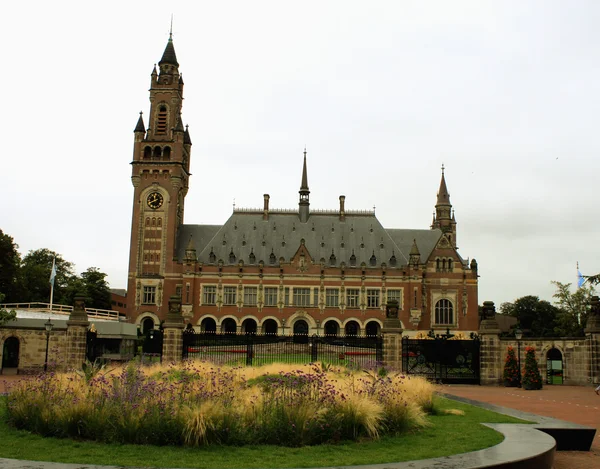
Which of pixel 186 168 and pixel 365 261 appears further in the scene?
pixel 186 168

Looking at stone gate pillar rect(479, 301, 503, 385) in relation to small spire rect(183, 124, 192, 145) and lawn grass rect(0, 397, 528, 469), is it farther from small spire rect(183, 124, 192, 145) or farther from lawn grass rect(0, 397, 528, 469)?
small spire rect(183, 124, 192, 145)

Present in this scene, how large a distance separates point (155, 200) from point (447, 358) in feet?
163

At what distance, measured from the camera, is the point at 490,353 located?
28203 millimetres

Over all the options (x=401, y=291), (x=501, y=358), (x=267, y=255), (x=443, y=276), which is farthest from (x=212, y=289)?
(x=501, y=358)

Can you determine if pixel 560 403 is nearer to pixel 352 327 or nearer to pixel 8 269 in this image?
pixel 352 327

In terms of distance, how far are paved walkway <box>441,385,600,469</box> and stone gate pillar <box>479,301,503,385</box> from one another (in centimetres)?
77

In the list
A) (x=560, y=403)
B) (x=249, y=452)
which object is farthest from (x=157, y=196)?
(x=249, y=452)

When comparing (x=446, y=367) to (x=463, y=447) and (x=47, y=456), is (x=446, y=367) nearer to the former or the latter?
(x=463, y=447)

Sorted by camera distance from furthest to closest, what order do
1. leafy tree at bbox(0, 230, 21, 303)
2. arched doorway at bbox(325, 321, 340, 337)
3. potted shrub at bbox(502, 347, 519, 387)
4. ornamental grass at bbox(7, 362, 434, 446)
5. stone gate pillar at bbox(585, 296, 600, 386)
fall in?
1. arched doorway at bbox(325, 321, 340, 337)
2. leafy tree at bbox(0, 230, 21, 303)
3. stone gate pillar at bbox(585, 296, 600, 386)
4. potted shrub at bbox(502, 347, 519, 387)
5. ornamental grass at bbox(7, 362, 434, 446)

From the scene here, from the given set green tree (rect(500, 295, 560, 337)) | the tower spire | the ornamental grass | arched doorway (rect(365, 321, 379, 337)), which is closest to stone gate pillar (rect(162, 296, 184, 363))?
the ornamental grass

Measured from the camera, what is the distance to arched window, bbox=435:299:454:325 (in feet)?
228

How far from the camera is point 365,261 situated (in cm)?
7100

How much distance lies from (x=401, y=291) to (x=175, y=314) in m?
45.3

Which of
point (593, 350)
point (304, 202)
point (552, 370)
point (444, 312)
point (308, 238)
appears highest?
point (304, 202)
